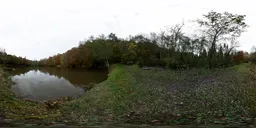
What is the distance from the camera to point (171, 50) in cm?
5238

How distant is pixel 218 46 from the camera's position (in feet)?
172

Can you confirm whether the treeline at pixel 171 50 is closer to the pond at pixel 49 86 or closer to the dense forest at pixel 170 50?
the dense forest at pixel 170 50

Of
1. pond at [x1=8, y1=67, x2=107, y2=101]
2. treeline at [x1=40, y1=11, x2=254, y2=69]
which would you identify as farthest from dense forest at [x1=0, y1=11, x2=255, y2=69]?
pond at [x1=8, y1=67, x2=107, y2=101]

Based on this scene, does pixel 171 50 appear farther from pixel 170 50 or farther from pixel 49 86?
pixel 49 86

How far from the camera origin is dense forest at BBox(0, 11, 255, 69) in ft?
135

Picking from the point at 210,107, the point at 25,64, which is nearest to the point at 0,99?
the point at 210,107

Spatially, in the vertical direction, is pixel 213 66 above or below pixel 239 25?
below

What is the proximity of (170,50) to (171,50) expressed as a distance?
379 millimetres

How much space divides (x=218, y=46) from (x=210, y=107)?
45824 millimetres

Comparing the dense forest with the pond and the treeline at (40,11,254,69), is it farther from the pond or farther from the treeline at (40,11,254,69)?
the pond

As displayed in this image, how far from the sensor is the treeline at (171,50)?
4097cm

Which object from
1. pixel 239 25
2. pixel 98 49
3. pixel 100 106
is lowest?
pixel 100 106

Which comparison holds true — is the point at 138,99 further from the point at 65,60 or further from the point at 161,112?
the point at 65,60

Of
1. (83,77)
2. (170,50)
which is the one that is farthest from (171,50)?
(83,77)
